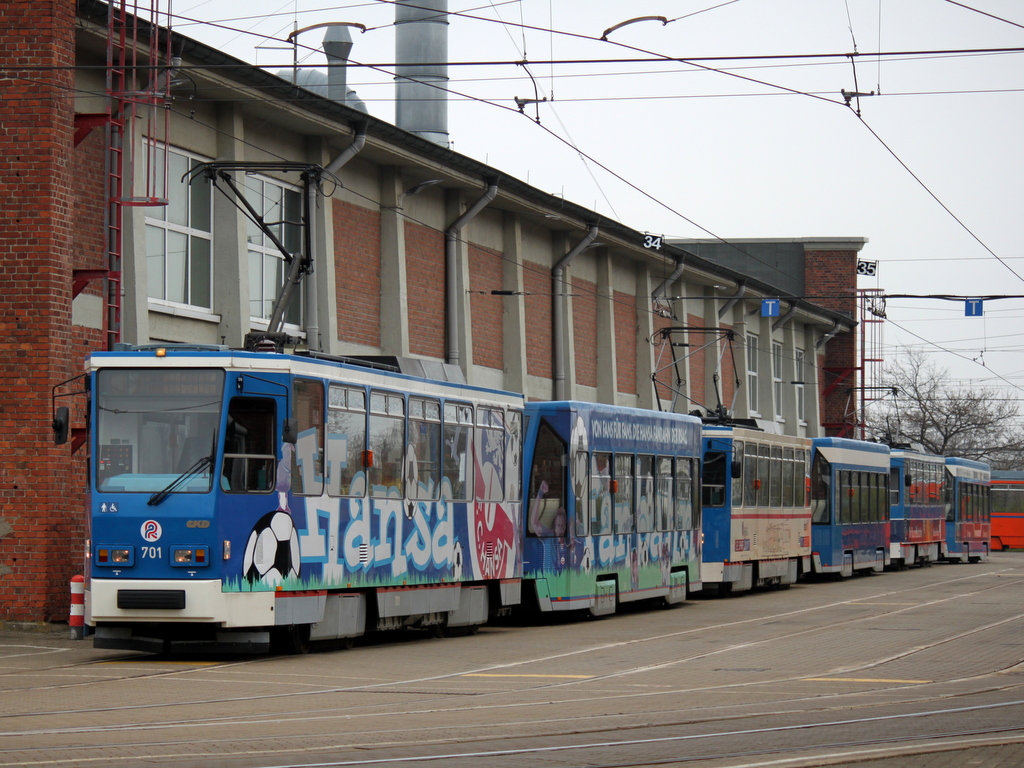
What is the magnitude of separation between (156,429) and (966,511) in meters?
38.0

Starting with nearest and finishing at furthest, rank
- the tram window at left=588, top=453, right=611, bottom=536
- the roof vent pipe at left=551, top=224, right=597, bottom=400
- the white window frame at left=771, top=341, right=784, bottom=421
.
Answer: the tram window at left=588, top=453, right=611, bottom=536
the roof vent pipe at left=551, top=224, right=597, bottom=400
the white window frame at left=771, top=341, right=784, bottom=421

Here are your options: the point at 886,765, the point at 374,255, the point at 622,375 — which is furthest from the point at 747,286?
the point at 886,765

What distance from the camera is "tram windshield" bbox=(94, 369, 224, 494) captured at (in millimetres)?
14078

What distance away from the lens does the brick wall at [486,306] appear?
1206 inches

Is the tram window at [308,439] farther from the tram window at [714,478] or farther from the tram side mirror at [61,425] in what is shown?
the tram window at [714,478]

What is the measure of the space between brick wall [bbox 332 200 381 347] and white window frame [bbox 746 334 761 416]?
81.7ft

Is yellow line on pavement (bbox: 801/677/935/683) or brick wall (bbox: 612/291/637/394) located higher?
brick wall (bbox: 612/291/637/394)

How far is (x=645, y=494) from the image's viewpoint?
75.9 feet

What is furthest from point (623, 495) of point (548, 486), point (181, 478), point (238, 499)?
point (181, 478)

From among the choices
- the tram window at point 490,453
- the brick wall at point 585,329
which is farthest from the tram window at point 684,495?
the brick wall at point 585,329

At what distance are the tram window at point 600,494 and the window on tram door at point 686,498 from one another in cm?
332

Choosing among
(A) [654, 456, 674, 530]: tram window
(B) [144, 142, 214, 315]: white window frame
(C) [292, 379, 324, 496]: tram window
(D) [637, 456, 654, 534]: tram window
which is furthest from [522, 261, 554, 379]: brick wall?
(C) [292, 379, 324, 496]: tram window

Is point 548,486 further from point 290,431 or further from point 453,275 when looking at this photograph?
point 453,275

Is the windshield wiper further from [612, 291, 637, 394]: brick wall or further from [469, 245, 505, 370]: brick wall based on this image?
[612, 291, 637, 394]: brick wall
